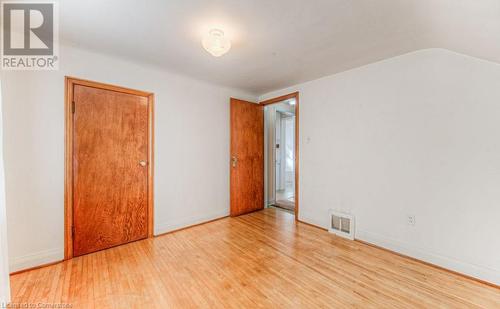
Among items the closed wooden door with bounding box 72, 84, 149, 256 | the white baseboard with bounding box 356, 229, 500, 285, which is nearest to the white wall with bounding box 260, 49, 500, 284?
the white baseboard with bounding box 356, 229, 500, 285

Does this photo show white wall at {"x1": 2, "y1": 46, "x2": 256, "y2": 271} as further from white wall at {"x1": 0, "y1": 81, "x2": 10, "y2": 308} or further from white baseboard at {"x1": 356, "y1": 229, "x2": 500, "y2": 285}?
white baseboard at {"x1": 356, "y1": 229, "x2": 500, "y2": 285}

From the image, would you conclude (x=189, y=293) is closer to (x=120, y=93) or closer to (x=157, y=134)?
(x=157, y=134)

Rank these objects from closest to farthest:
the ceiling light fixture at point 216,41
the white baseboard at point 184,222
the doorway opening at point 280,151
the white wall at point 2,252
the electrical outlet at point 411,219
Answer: the white wall at point 2,252 < the ceiling light fixture at point 216,41 < the electrical outlet at point 411,219 < the white baseboard at point 184,222 < the doorway opening at point 280,151

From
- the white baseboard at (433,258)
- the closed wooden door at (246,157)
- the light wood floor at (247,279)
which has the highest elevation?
the closed wooden door at (246,157)

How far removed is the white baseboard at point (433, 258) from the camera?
1.87m

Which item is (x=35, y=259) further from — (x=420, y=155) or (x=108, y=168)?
(x=420, y=155)

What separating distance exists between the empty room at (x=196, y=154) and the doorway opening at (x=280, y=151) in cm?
99

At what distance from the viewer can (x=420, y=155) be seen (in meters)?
2.27

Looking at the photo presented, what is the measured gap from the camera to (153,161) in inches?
112

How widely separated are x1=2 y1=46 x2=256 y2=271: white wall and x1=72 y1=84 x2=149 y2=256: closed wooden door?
15 cm

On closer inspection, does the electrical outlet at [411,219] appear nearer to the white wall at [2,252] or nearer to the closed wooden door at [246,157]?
the closed wooden door at [246,157]

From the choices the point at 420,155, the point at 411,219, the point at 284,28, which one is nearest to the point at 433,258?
the point at 411,219

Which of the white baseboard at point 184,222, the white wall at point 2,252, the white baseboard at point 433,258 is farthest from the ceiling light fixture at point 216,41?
the white baseboard at point 433,258

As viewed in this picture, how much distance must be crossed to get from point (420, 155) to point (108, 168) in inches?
141
